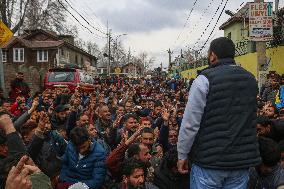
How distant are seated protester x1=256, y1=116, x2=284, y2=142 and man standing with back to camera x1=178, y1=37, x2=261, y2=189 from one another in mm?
1797

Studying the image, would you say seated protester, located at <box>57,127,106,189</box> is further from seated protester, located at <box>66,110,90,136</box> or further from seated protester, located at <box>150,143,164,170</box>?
seated protester, located at <box>66,110,90,136</box>

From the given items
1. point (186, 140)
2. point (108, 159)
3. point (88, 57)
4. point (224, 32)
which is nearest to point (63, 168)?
point (108, 159)

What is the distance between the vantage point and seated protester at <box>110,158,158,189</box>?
457cm

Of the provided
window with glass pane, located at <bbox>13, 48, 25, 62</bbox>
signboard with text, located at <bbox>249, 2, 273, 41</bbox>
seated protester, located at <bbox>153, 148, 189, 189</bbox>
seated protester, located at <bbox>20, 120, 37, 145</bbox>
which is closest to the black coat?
seated protester, located at <bbox>153, 148, 189, 189</bbox>

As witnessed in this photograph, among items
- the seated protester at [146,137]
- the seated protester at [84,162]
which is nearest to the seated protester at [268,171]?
the seated protester at [146,137]

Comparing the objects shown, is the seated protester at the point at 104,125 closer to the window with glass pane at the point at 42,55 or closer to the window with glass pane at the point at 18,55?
the window with glass pane at the point at 42,55

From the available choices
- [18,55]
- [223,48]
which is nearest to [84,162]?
[223,48]

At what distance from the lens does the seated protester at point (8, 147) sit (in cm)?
319

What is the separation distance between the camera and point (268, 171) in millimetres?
4293

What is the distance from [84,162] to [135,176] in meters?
0.73

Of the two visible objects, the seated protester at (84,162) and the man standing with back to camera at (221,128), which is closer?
the man standing with back to camera at (221,128)

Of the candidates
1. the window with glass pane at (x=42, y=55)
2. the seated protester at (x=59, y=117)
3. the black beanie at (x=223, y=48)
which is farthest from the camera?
the window with glass pane at (x=42, y=55)

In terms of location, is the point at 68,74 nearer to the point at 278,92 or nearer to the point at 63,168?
the point at 278,92

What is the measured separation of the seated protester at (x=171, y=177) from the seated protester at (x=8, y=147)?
163 cm
